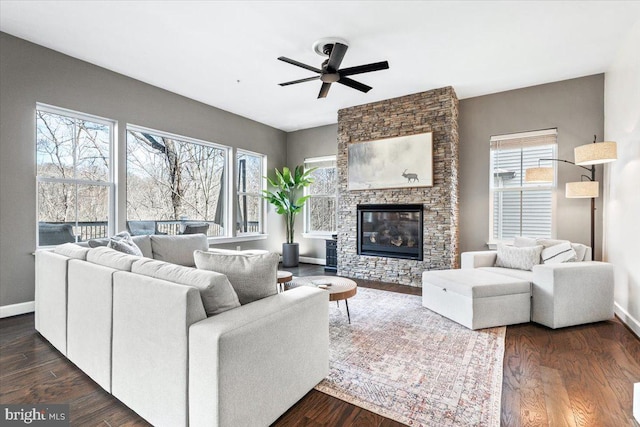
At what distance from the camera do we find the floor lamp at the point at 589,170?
10.6 feet

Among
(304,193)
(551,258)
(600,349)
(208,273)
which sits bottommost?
(600,349)

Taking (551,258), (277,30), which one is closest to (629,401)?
(551,258)

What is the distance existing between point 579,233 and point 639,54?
2.27m

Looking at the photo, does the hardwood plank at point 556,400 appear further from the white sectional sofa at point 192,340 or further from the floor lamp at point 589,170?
the floor lamp at point 589,170

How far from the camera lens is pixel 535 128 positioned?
4.45 meters

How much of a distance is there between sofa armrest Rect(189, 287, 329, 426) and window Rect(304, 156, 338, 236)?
4.58 m

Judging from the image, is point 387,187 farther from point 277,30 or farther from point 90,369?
point 90,369

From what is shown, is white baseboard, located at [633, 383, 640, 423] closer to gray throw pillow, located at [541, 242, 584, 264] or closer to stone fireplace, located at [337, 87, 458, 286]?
gray throw pillow, located at [541, 242, 584, 264]

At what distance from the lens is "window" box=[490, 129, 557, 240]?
443cm

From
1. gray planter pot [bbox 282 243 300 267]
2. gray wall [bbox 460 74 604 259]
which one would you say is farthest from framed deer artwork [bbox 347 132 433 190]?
gray planter pot [bbox 282 243 300 267]

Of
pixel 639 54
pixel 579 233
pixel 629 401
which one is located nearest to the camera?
pixel 629 401

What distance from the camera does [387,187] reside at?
16.6ft

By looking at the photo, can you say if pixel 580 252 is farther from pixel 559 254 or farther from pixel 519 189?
pixel 519 189

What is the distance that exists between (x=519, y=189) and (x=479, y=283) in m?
2.41
